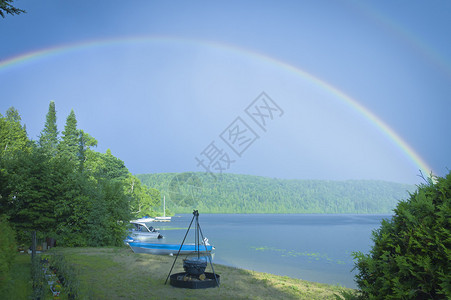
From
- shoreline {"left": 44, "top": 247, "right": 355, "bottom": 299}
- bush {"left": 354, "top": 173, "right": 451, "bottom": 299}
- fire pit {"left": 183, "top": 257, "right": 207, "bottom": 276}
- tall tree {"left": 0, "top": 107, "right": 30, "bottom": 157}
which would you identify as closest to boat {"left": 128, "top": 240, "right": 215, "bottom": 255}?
shoreline {"left": 44, "top": 247, "right": 355, "bottom": 299}

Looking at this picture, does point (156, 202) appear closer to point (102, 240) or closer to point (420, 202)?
point (102, 240)

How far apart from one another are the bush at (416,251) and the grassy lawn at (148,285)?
6.12 meters

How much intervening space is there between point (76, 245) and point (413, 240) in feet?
66.0

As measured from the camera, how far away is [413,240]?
11.7 feet

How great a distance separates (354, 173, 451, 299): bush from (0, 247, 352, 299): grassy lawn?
6121 millimetres

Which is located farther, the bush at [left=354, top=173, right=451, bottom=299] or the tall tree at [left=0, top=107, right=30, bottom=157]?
the tall tree at [left=0, top=107, right=30, bottom=157]

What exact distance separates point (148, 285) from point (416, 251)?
9257 millimetres

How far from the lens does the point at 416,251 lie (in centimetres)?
361

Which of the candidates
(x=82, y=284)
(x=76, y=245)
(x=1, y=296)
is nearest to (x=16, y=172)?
(x=76, y=245)

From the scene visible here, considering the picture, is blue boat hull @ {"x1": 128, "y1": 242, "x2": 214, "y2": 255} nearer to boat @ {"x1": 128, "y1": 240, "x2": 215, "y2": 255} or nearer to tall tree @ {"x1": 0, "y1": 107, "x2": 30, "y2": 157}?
boat @ {"x1": 128, "y1": 240, "x2": 215, "y2": 255}

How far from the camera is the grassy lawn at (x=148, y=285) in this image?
9.72 metres

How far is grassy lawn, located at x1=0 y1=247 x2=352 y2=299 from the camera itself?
9719 mm

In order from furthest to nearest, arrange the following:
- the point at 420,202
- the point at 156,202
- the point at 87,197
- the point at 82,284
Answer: the point at 156,202 → the point at 87,197 → the point at 82,284 → the point at 420,202

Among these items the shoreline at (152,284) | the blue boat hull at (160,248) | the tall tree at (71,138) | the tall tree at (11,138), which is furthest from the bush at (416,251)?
the tall tree at (71,138)
